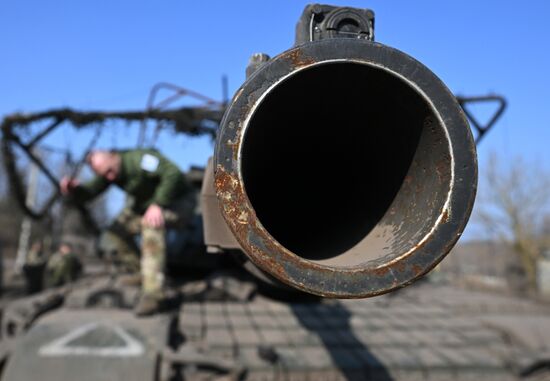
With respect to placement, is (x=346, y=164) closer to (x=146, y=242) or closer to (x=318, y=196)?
(x=318, y=196)

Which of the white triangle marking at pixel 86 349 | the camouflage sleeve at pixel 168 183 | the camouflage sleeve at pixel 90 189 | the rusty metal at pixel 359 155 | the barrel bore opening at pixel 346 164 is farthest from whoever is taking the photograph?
the camouflage sleeve at pixel 90 189

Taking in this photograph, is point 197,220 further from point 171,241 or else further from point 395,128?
point 395,128

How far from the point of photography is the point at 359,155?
1888 millimetres

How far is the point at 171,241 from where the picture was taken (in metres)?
5.35

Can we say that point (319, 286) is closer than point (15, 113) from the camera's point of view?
Yes

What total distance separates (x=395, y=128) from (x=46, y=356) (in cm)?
309

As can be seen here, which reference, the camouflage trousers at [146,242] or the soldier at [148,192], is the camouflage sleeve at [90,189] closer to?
the soldier at [148,192]

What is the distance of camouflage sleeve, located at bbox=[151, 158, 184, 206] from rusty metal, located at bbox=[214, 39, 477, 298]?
2.34 m

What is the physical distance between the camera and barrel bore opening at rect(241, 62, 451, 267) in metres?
1.45

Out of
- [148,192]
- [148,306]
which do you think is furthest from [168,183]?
[148,306]

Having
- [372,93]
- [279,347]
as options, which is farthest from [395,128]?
[279,347]

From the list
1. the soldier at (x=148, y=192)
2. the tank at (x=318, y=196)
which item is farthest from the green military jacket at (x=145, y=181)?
the tank at (x=318, y=196)

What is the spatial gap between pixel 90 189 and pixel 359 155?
11.6ft

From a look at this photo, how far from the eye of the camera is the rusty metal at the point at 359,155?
129cm
